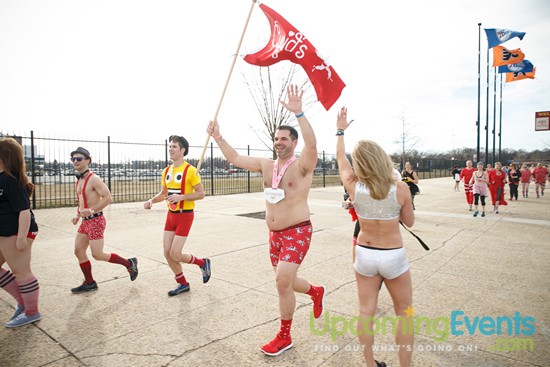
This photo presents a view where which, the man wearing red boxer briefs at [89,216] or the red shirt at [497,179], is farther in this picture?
the red shirt at [497,179]

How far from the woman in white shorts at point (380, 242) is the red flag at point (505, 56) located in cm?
2163

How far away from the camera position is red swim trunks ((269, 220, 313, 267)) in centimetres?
301

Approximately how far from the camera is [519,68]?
20.2 meters

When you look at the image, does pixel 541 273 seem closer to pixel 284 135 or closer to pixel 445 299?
pixel 445 299

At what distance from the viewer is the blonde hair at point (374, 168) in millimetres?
2453

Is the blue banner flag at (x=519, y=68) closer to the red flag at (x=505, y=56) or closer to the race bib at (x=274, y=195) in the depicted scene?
the red flag at (x=505, y=56)

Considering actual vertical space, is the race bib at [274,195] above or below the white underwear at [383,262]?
above

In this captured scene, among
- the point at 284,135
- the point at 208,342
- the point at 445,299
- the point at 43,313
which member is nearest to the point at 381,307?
the point at 445,299

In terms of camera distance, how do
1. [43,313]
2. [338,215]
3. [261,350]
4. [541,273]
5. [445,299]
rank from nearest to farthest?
1. [261,350]
2. [43,313]
3. [445,299]
4. [541,273]
5. [338,215]

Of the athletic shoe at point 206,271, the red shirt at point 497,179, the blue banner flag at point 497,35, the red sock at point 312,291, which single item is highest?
the blue banner flag at point 497,35

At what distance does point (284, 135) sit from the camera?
316 centimetres

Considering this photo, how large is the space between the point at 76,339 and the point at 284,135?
8.80ft

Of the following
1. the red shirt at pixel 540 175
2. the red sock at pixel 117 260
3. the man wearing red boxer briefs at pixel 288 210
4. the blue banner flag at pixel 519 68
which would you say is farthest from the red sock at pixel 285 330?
the blue banner flag at pixel 519 68

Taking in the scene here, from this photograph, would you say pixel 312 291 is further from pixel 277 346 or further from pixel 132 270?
pixel 132 270
